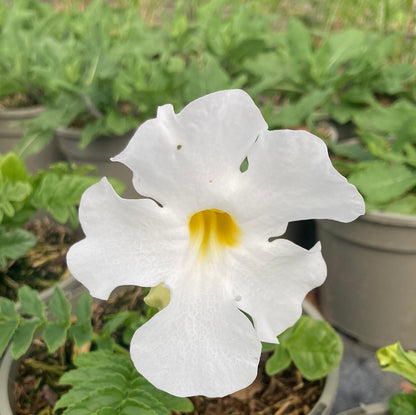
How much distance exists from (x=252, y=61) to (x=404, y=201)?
0.78m

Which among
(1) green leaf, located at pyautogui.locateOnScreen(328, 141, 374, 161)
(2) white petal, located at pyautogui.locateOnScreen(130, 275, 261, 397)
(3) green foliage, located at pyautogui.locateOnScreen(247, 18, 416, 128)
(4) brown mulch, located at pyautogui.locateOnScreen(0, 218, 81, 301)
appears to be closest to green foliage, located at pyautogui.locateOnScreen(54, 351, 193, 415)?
(2) white petal, located at pyautogui.locateOnScreen(130, 275, 261, 397)

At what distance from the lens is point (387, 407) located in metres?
0.80

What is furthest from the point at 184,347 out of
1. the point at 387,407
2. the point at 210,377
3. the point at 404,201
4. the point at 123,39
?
the point at 123,39

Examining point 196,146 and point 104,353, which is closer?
point 196,146

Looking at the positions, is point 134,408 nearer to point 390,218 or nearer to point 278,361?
point 278,361

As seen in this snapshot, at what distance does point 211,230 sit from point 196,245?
31mm

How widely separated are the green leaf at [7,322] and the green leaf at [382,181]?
30.0 inches

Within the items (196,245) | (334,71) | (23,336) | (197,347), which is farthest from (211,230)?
(334,71)

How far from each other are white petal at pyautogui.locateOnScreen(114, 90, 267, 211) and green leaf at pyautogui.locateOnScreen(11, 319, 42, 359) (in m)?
0.35

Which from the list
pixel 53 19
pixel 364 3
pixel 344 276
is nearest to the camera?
pixel 344 276

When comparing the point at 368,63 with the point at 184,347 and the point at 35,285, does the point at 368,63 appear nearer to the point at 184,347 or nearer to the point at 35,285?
the point at 35,285

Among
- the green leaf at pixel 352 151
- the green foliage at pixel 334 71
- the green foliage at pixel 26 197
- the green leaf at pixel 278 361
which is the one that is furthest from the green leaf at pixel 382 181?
the green foliage at pixel 26 197

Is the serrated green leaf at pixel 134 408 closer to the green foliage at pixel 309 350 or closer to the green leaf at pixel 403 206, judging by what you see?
the green foliage at pixel 309 350

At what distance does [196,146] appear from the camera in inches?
20.4
